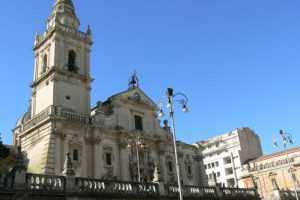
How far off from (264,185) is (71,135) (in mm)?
34549

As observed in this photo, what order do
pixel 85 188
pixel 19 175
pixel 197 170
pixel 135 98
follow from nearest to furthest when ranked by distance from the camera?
pixel 19 175 → pixel 85 188 → pixel 135 98 → pixel 197 170

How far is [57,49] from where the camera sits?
38.8 metres

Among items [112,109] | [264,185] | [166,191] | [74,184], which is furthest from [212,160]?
[74,184]

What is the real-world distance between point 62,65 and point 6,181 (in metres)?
25.0

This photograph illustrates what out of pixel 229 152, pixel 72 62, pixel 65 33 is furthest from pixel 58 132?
pixel 229 152

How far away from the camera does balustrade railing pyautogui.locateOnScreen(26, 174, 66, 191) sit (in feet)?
51.2

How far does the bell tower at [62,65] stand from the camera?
1459 inches

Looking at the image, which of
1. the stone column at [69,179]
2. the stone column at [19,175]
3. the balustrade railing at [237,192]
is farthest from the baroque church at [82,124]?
the stone column at [19,175]

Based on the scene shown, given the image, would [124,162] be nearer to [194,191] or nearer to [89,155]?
[89,155]

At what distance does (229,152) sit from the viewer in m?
70.3

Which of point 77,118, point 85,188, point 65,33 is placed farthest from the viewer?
point 65,33

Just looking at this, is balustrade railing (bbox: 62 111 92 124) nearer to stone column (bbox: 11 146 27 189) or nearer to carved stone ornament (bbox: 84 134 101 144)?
carved stone ornament (bbox: 84 134 101 144)

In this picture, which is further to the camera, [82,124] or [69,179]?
[82,124]

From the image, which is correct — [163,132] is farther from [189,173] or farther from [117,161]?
[117,161]
